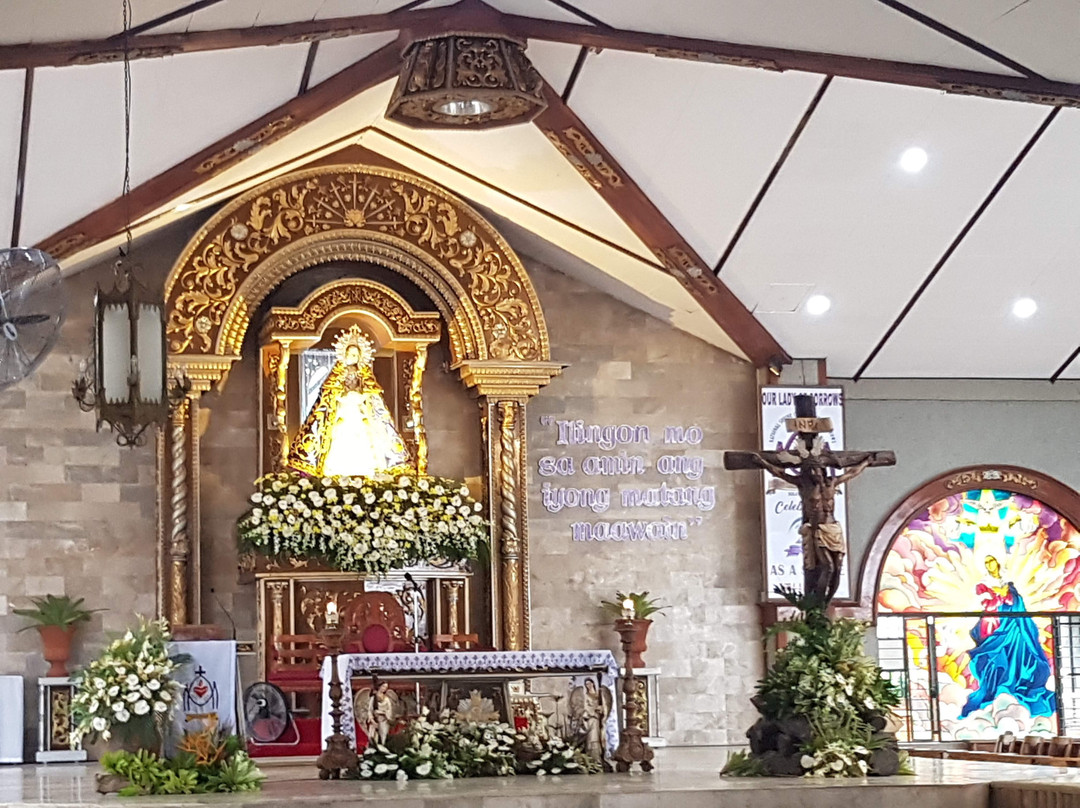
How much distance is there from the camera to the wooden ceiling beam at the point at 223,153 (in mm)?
12156

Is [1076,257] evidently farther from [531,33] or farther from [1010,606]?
[531,33]

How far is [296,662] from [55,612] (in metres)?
1.85

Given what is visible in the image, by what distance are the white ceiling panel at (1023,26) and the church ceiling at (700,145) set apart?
0.02 meters

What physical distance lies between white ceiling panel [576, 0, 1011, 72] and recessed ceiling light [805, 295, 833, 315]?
3.63 metres

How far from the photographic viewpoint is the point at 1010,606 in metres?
15.4

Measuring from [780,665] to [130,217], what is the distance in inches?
225

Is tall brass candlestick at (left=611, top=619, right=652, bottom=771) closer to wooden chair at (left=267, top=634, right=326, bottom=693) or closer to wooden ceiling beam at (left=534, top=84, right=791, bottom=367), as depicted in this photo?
wooden chair at (left=267, top=634, right=326, bottom=693)

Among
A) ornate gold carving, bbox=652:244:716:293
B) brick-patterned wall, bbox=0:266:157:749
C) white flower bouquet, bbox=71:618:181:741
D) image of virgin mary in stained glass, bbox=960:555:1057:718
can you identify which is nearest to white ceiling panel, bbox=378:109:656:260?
ornate gold carving, bbox=652:244:716:293

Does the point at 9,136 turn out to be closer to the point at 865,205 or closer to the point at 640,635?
the point at 865,205

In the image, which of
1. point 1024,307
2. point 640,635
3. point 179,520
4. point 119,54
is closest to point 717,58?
point 119,54

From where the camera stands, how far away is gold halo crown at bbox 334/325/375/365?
45.9 ft

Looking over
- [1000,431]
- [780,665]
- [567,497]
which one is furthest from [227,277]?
[1000,431]

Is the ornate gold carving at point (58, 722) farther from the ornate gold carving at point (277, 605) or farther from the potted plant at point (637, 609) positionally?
the potted plant at point (637, 609)

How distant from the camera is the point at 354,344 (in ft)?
46.0
